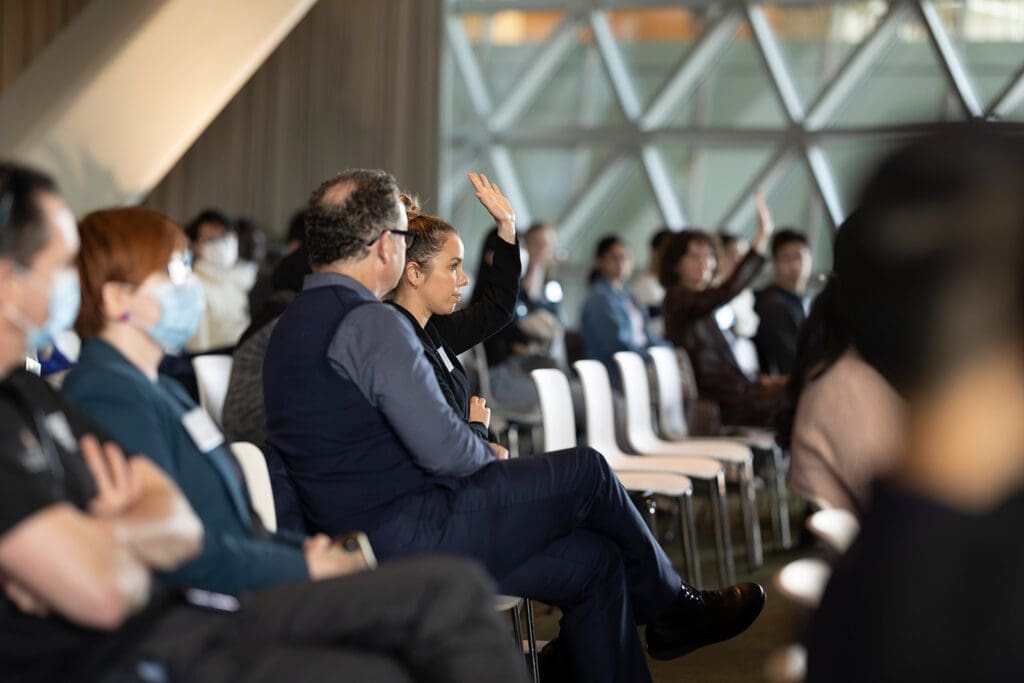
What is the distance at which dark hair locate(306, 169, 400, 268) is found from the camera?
3.11 metres

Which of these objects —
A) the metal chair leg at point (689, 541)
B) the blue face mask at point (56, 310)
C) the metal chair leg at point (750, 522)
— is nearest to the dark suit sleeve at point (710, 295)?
the metal chair leg at point (750, 522)

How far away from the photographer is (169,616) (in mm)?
2002

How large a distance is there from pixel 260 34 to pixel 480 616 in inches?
390

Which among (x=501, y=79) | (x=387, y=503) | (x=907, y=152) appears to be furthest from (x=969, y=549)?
(x=501, y=79)

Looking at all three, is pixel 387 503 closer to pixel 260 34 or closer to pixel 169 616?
pixel 169 616

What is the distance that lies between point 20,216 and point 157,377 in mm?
512

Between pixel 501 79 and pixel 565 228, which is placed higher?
pixel 501 79

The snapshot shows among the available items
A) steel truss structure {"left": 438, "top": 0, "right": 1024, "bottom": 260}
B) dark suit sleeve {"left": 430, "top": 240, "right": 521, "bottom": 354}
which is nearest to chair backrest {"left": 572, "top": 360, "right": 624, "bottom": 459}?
dark suit sleeve {"left": 430, "top": 240, "right": 521, "bottom": 354}

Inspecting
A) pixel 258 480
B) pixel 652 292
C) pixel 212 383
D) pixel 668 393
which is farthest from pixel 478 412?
pixel 652 292

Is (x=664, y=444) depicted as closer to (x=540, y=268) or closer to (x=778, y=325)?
(x=778, y=325)

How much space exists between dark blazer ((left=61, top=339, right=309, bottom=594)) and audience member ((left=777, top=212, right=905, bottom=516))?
0.94 meters

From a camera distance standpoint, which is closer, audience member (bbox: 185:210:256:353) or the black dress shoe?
the black dress shoe

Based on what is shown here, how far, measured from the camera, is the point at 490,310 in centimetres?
417

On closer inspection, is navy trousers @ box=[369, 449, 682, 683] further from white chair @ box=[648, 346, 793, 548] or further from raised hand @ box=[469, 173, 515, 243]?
white chair @ box=[648, 346, 793, 548]
